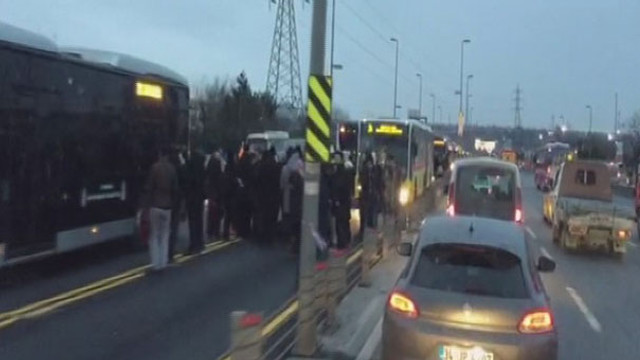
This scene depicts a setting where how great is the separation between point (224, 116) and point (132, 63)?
53.8 m

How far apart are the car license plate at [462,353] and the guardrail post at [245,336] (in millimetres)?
2897

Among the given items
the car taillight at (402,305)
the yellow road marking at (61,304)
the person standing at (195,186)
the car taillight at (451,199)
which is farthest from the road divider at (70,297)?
the car taillight at (451,199)

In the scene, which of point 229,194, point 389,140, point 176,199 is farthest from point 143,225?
point 389,140

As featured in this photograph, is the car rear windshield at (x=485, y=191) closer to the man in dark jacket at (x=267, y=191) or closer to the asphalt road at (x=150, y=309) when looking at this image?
the man in dark jacket at (x=267, y=191)

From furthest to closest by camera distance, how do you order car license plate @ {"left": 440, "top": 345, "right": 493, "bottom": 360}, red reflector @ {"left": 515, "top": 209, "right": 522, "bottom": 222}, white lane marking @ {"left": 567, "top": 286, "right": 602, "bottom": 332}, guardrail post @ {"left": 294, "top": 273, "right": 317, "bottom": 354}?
red reflector @ {"left": 515, "top": 209, "right": 522, "bottom": 222} → white lane marking @ {"left": 567, "top": 286, "right": 602, "bottom": 332} → guardrail post @ {"left": 294, "top": 273, "right": 317, "bottom": 354} → car license plate @ {"left": 440, "top": 345, "right": 493, "bottom": 360}

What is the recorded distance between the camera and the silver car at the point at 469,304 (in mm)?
10352

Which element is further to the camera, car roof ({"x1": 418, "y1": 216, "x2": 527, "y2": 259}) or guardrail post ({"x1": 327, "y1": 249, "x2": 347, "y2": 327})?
guardrail post ({"x1": 327, "y1": 249, "x2": 347, "y2": 327})


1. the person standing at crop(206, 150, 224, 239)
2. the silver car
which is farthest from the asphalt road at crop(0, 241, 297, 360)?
the silver car

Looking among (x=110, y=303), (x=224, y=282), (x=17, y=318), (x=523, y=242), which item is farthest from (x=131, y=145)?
(x=523, y=242)

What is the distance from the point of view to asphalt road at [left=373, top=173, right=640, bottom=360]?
14629 mm

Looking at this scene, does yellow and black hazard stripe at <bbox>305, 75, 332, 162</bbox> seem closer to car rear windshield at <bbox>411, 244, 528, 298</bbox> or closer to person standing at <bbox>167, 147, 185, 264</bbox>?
car rear windshield at <bbox>411, 244, 528, 298</bbox>

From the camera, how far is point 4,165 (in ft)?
54.7

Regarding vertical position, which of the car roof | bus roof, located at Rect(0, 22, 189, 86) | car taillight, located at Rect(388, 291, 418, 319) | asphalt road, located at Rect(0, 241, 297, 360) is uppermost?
bus roof, located at Rect(0, 22, 189, 86)

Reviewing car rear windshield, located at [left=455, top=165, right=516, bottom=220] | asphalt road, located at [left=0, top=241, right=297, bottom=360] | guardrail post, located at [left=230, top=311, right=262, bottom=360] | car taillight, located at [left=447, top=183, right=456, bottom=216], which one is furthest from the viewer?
car taillight, located at [left=447, top=183, right=456, bottom=216]
